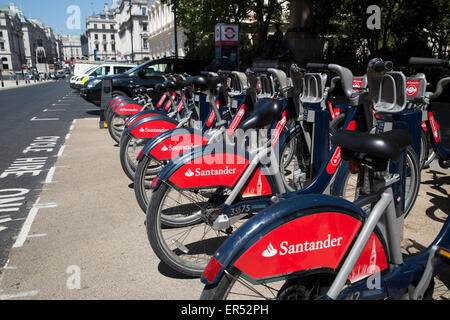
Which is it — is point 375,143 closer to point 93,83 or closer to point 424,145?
point 424,145

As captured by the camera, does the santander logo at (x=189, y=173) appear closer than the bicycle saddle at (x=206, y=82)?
Yes

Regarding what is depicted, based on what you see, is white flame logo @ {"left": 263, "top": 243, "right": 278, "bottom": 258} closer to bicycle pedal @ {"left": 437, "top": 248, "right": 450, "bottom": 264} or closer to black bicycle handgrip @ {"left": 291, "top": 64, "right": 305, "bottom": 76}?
bicycle pedal @ {"left": 437, "top": 248, "right": 450, "bottom": 264}

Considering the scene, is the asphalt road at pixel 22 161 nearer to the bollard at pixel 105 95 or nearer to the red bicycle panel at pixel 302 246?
the bollard at pixel 105 95

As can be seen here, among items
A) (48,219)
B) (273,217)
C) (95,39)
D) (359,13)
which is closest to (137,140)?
(48,219)

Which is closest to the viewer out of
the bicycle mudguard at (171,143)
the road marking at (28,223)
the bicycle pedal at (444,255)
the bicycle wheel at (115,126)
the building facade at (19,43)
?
the bicycle pedal at (444,255)

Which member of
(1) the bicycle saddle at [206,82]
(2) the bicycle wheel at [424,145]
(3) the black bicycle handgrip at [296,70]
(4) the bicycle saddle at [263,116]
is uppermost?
(3) the black bicycle handgrip at [296,70]

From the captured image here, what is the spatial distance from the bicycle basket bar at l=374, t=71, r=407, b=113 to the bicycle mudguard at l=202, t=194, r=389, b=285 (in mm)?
1518

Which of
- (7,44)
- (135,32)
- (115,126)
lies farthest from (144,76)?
(7,44)

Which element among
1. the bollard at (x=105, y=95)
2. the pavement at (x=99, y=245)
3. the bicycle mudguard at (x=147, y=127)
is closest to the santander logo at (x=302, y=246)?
the pavement at (x=99, y=245)

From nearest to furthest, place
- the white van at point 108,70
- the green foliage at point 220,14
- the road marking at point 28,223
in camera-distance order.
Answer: the road marking at point 28,223, the white van at point 108,70, the green foliage at point 220,14

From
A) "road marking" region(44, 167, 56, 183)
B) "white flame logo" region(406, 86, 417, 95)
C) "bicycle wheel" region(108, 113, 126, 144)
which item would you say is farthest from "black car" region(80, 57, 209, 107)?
"white flame logo" region(406, 86, 417, 95)

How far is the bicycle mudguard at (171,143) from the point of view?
3.63m

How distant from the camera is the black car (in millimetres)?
11703

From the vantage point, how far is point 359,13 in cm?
1237
